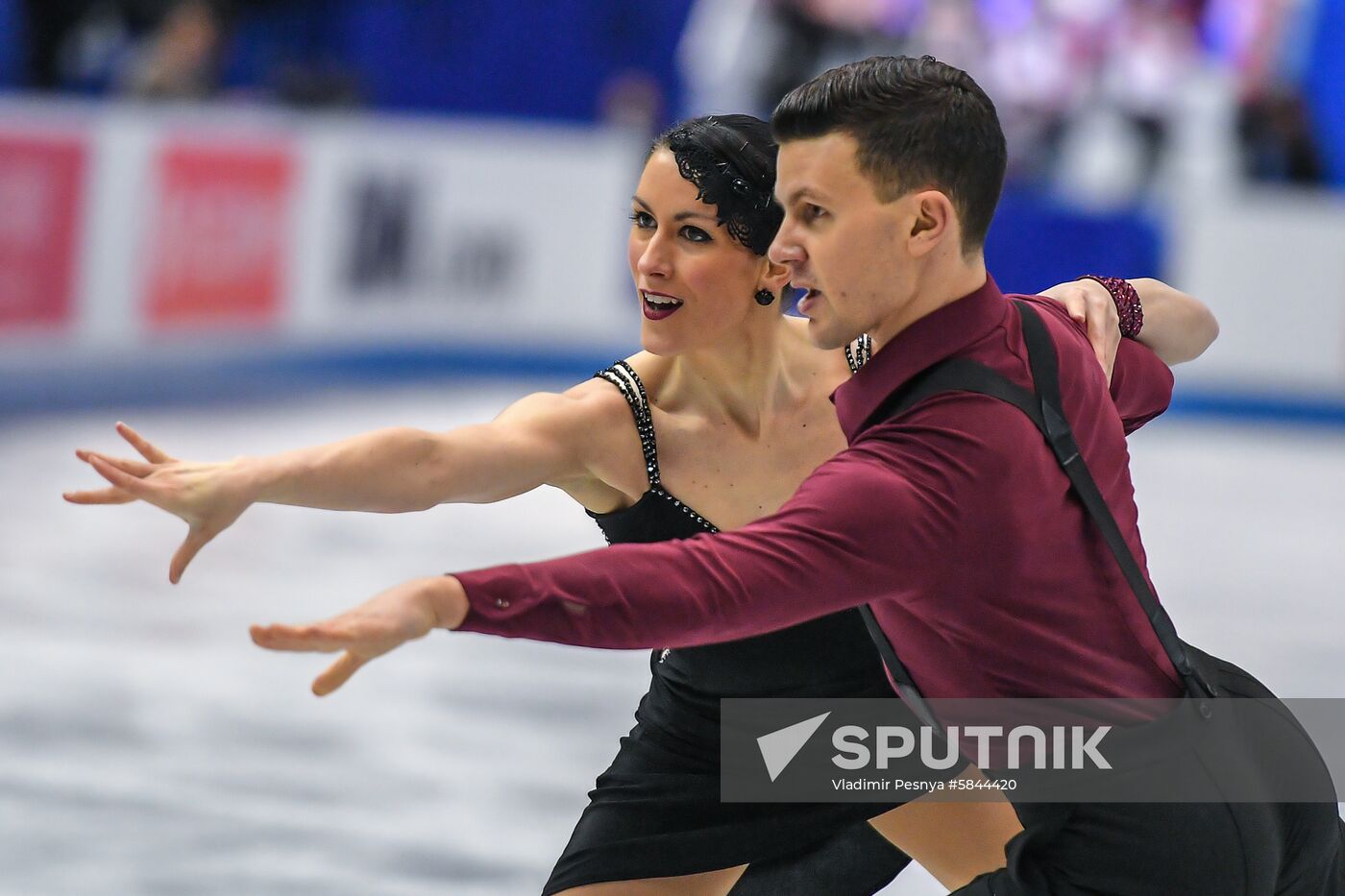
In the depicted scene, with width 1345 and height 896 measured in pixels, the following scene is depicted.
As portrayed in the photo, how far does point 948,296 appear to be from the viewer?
2143 mm

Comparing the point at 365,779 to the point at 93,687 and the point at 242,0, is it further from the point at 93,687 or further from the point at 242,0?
the point at 242,0

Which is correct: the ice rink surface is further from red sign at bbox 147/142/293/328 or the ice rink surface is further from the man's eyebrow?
the man's eyebrow

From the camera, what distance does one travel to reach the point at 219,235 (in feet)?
35.4

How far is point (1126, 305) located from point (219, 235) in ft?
29.0

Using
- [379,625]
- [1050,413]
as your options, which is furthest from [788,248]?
[379,625]

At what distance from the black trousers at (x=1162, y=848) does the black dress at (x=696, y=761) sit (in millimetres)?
788

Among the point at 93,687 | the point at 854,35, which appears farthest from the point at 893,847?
the point at 854,35

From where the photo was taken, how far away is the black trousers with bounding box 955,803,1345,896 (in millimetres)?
2166

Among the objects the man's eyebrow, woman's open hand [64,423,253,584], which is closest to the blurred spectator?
woman's open hand [64,423,253,584]

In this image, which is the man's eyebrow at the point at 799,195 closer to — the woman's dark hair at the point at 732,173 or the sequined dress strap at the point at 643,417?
the woman's dark hair at the point at 732,173

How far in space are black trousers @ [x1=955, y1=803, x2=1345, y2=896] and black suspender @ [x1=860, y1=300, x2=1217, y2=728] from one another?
154 millimetres

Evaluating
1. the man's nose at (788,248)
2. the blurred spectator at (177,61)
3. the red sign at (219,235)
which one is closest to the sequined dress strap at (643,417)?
the man's nose at (788,248)

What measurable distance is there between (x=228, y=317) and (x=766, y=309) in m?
8.54

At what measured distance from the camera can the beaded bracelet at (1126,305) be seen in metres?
2.61
